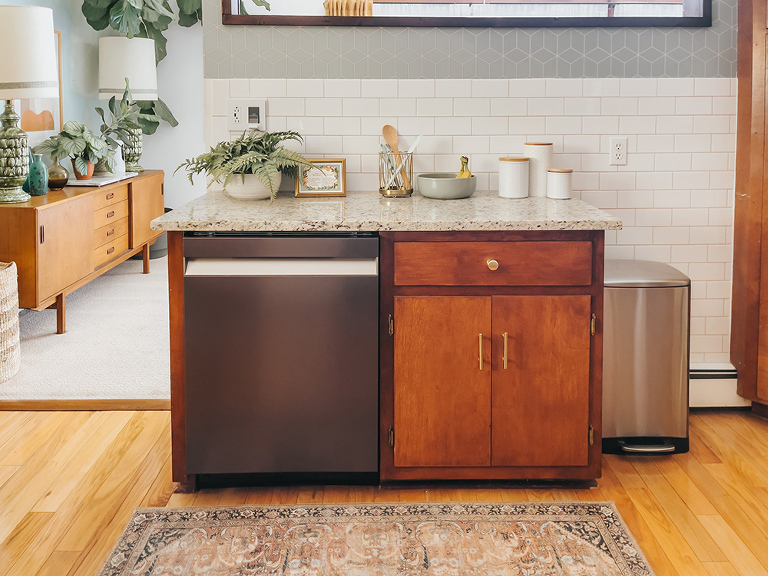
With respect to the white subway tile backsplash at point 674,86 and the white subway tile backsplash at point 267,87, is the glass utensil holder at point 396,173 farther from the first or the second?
the white subway tile backsplash at point 674,86

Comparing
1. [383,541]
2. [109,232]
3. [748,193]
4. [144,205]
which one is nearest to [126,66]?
[144,205]

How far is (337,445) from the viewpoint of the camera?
7.77 feet

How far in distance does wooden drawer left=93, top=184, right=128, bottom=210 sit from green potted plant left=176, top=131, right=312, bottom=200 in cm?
242

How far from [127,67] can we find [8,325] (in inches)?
109

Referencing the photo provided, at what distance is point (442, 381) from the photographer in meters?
2.35

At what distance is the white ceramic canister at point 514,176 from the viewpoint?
9.05 ft

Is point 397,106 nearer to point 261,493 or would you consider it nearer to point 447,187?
point 447,187

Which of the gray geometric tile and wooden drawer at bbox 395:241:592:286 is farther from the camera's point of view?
the gray geometric tile

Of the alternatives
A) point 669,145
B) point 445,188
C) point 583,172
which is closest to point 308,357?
point 445,188

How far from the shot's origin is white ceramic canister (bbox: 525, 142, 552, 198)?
2801 millimetres

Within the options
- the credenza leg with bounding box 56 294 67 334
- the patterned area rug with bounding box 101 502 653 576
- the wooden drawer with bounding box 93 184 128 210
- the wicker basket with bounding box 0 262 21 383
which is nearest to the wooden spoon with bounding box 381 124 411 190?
the patterned area rug with bounding box 101 502 653 576

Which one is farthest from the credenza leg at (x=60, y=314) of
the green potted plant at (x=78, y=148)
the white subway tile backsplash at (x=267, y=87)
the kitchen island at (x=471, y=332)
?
the kitchen island at (x=471, y=332)

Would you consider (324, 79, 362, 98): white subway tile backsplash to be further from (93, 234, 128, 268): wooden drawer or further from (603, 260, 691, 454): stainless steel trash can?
(93, 234, 128, 268): wooden drawer

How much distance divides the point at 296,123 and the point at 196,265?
89cm
